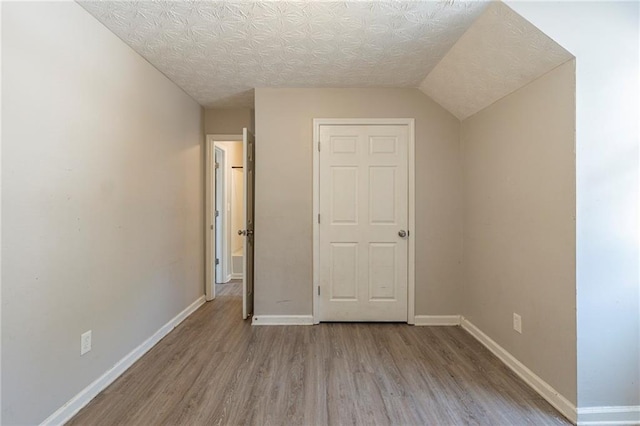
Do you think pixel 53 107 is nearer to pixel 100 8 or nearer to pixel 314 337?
pixel 100 8

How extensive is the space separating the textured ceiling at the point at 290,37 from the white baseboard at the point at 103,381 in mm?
2176

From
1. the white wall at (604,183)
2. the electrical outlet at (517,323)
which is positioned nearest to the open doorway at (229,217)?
the electrical outlet at (517,323)

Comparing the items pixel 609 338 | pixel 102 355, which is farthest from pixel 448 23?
pixel 102 355

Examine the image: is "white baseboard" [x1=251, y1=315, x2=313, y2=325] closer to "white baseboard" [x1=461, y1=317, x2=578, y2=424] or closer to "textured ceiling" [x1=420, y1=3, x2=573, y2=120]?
"white baseboard" [x1=461, y1=317, x2=578, y2=424]

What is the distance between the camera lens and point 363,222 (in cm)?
284

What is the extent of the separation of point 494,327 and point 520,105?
165 centimetres

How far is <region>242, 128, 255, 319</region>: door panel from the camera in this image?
2770mm

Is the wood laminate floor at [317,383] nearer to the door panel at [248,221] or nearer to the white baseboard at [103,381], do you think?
the white baseboard at [103,381]

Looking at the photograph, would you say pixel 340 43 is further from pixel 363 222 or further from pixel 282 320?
pixel 282 320

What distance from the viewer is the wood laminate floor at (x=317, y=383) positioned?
1.57 meters

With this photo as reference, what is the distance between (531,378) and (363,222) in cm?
166

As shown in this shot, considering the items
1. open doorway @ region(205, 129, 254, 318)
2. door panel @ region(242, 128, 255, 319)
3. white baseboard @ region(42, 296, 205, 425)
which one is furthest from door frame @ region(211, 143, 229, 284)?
white baseboard @ region(42, 296, 205, 425)

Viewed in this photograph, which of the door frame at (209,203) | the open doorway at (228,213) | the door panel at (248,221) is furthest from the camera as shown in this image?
the open doorway at (228,213)

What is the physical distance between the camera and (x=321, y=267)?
2834 mm
